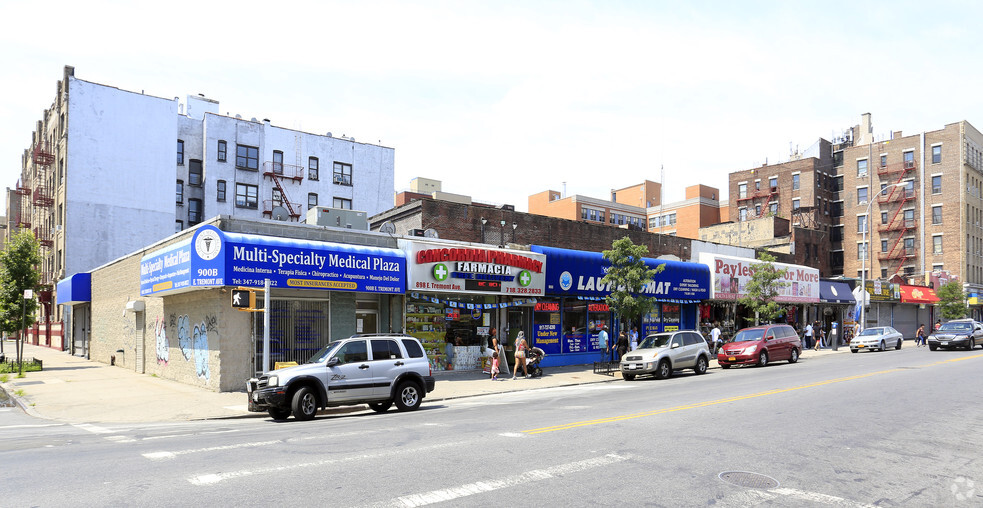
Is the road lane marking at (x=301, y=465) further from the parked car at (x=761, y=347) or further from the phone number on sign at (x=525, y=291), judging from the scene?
the parked car at (x=761, y=347)

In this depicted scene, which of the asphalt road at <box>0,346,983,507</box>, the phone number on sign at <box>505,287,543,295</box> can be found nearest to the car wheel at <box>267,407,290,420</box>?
the asphalt road at <box>0,346,983,507</box>

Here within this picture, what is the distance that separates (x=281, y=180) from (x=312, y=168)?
3.18 metres

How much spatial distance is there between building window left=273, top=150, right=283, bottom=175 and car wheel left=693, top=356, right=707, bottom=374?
41.3m

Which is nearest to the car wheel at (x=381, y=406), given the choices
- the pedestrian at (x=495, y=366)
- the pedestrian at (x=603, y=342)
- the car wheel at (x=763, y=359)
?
the pedestrian at (x=495, y=366)

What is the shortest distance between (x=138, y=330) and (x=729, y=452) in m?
24.3

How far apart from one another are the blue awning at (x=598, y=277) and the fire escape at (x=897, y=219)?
5069 centimetres

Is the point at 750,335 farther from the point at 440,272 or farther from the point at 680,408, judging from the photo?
the point at 680,408

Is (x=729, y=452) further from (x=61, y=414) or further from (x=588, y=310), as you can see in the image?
(x=588, y=310)

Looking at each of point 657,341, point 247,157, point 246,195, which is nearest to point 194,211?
point 246,195

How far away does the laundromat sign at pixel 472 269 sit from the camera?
2245 cm

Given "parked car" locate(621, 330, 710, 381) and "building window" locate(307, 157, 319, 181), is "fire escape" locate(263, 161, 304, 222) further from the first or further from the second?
"parked car" locate(621, 330, 710, 381)

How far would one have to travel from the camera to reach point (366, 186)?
59.3m

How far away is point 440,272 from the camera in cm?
2288

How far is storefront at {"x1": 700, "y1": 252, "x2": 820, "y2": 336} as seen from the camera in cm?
3538
